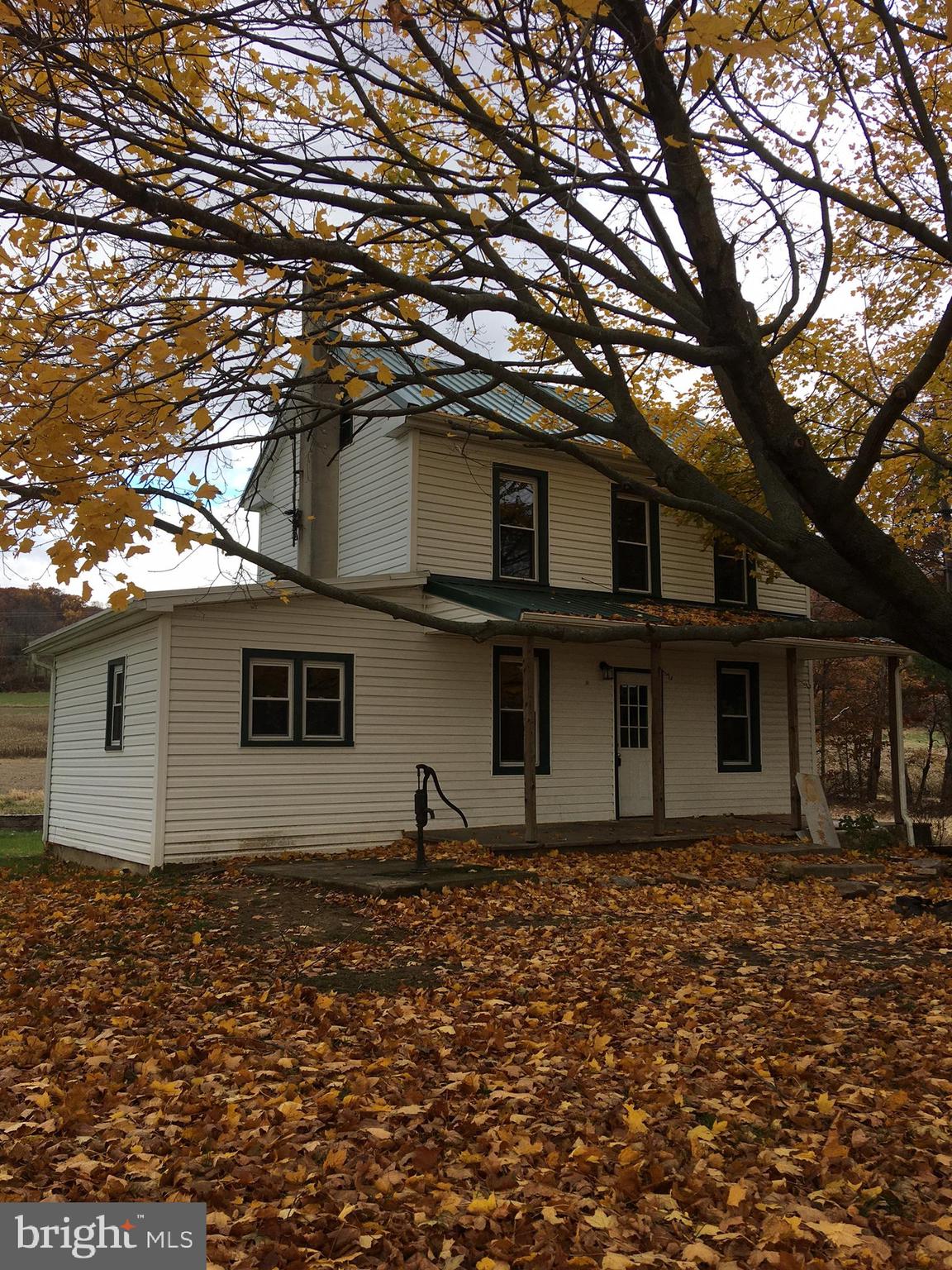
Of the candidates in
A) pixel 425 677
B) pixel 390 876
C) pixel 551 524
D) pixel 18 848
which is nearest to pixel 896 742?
pixel 551 524

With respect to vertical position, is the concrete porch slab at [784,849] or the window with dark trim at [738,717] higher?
the window with dark trim at [738,717]

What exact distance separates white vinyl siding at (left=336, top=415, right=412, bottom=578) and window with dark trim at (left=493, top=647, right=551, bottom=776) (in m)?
2.21

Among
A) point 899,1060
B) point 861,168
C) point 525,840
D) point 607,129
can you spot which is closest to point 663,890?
point 525,840

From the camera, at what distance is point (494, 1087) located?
4418 mm

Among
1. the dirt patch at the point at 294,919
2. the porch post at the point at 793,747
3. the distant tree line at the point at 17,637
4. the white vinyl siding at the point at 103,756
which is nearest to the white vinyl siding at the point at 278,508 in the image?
the white vinyl siding at the point at 103,756

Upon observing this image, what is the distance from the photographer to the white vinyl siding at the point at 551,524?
15109mm

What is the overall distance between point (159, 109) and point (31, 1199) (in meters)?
5.82

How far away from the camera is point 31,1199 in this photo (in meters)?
3.27

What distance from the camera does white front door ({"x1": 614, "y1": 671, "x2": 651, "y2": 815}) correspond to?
647 inches

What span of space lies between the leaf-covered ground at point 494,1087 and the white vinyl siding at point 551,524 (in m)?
7.96

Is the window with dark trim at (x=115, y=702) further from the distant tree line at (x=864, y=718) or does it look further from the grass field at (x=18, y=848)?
the distant tree line at (x=864, y=718)

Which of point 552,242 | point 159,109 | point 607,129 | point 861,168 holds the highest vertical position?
point 861,168

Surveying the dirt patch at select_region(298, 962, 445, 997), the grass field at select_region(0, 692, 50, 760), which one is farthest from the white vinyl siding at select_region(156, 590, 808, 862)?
Answer: the grass field at select_region(0, 692, 50, 760)

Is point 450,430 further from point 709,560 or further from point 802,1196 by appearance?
point 802,1196
